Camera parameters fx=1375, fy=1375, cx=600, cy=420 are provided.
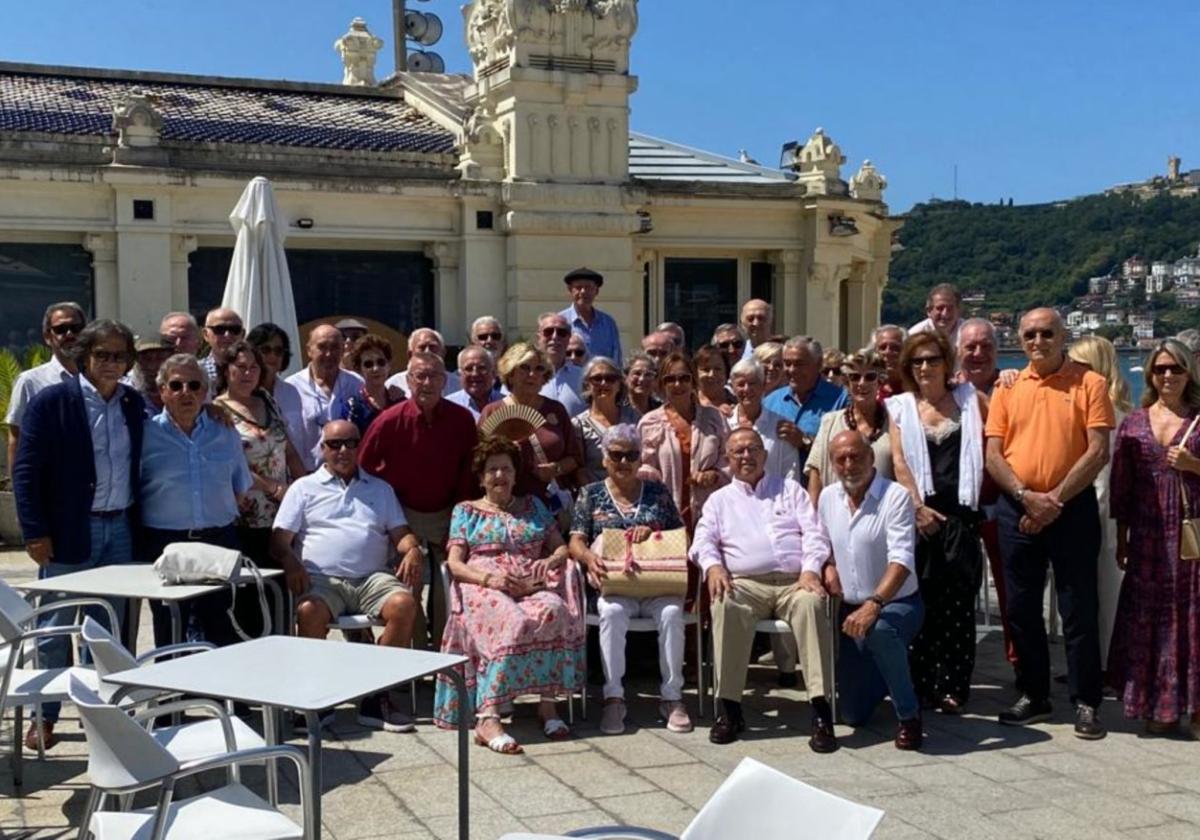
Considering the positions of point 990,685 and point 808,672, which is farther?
point 990,685

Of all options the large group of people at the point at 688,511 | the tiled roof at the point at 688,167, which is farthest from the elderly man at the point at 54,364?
the tiled roof at the point at 688,167

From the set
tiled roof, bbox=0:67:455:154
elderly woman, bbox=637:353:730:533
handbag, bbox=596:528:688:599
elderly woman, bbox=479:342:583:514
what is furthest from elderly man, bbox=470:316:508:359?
tiled roof, bbox=0:67:455:154

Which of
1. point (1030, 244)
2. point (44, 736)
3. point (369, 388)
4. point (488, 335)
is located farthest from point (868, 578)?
point (1030, 244)

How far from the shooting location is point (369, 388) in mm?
7641

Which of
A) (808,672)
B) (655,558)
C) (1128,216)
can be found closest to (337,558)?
(655,558)

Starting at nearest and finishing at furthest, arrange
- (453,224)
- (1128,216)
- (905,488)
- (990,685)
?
(905,488) < (990,685) < (453,224) < (1128,216)

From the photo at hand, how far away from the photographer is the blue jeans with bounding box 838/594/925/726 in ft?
20.6

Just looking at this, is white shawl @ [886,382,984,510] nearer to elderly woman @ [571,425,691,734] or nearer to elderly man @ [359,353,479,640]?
elderly woman @ [571,425,691,734]

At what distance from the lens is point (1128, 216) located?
40.2m

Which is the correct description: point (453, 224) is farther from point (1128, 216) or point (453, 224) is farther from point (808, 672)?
point (1128, 216)

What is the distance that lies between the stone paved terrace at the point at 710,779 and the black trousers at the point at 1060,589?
0.27m

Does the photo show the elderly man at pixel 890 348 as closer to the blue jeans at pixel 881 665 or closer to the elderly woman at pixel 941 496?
the elderly woman at pixel 941 496

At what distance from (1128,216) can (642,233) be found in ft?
89.4

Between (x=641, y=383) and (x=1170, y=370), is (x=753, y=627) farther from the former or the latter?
(x=1170, y=370)
